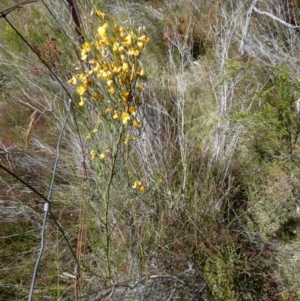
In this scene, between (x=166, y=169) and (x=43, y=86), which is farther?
(x=43, y=86)

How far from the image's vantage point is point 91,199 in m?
1.84

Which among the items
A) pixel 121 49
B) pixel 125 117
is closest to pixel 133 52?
pixel 121 49

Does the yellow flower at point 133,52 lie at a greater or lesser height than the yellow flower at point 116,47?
lesser

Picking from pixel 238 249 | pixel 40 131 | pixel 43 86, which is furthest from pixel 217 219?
pixel 43 86

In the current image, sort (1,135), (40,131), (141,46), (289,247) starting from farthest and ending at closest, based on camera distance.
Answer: (1,135)
(40,131)
(289,247)
(141,46)

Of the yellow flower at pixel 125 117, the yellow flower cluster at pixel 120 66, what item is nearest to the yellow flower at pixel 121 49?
the yellow flower cluster at pixel 120 66

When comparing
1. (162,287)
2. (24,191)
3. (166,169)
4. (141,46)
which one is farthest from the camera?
(24,191)

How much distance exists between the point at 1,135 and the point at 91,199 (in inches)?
49.5

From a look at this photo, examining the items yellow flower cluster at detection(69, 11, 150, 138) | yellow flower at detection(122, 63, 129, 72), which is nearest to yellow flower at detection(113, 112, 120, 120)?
yellow flower cluster at detection(69, 11, 150, 138)

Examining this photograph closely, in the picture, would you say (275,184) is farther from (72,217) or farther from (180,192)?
(72,217)

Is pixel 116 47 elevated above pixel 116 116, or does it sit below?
above

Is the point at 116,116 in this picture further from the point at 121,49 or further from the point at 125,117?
the point at 121,49

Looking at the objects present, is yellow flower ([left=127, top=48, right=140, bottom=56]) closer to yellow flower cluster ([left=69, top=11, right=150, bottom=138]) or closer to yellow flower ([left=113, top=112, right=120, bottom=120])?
yellow flower cluster ([left=69, top=11, right=150, bottom=138])

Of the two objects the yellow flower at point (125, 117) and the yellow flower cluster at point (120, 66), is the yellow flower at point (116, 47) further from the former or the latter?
the yellow flower at point (125, 117)
